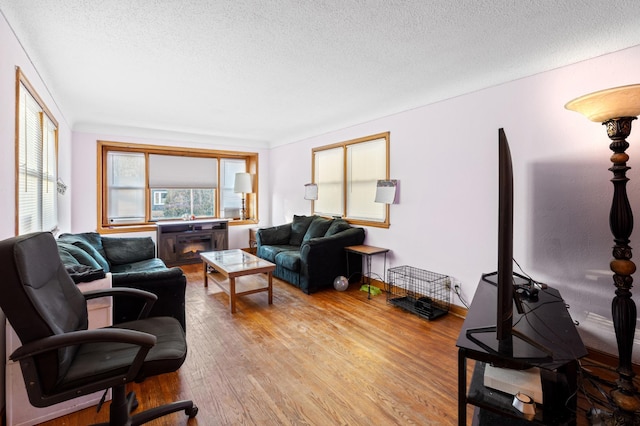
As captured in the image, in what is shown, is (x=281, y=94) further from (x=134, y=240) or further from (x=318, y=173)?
(x=134, y=240)

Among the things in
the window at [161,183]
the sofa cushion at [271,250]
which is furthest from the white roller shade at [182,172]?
the sofa cushion at [271,250]

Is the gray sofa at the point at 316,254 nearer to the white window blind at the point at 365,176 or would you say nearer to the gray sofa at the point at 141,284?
the white window blind at the point at 365,176

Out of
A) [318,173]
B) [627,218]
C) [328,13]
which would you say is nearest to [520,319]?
[627,218]

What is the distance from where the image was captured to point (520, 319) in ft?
5.57

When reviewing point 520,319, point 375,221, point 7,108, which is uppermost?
point 7,108

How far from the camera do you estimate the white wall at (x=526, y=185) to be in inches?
93.2

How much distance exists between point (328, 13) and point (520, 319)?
2.16m

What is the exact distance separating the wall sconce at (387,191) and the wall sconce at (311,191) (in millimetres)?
1587

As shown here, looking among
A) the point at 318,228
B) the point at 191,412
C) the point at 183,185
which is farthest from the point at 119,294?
the point at 183,185

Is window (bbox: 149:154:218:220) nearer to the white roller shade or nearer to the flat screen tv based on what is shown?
the white roller shade

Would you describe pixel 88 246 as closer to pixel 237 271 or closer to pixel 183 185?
pixel 237 271

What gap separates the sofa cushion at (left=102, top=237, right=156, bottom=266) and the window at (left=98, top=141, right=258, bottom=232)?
161cm

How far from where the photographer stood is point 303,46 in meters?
2.37

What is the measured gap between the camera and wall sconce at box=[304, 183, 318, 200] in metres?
5.45
